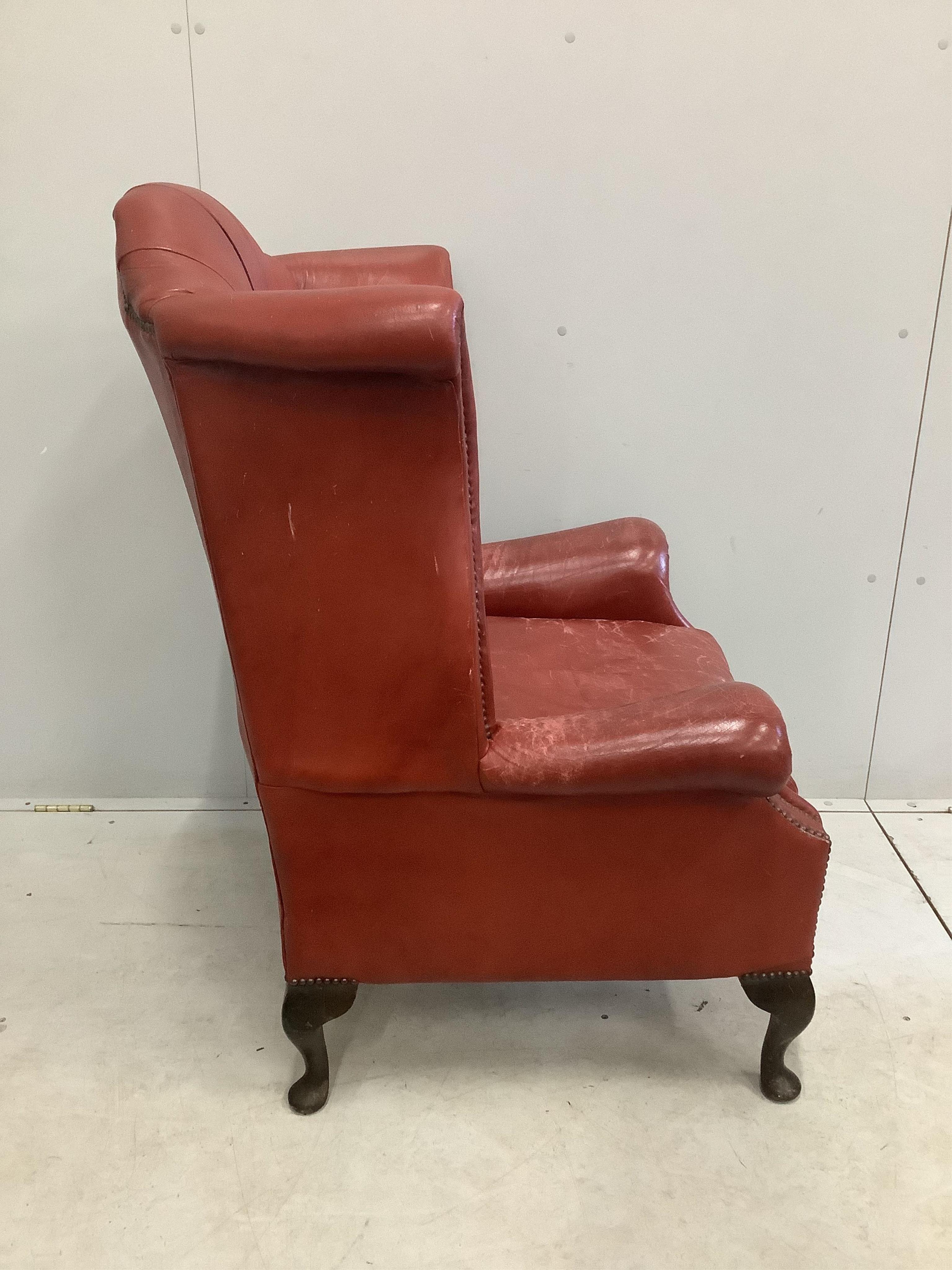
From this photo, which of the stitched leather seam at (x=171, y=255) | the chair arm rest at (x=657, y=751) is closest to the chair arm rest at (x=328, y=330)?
the stitched leather seam at (x=171, y=255)

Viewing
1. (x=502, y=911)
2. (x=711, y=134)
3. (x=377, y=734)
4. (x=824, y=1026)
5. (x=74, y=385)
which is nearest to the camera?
(x=377, y=734)

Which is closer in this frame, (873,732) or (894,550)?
(894,550)

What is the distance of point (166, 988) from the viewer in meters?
1.48

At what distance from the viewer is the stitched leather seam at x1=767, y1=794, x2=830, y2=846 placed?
3.63ft

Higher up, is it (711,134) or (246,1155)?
(711,134)

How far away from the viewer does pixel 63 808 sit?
1.97 meters

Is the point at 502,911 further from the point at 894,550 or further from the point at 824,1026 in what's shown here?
the point at 894,550

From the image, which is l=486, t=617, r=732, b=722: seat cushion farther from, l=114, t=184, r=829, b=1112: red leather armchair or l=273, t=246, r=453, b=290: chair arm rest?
l=273, t=246, r=453, b=290: chair arm rest

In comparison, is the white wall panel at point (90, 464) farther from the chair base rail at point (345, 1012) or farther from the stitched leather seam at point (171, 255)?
the chair base rail at point (345, 1012)

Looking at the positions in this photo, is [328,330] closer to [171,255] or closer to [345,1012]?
[171,255]

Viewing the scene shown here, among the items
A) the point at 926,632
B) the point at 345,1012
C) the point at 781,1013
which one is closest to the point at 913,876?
the point at 926,632

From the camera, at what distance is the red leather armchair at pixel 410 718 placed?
90 cm

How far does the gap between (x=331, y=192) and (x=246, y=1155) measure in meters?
1.53

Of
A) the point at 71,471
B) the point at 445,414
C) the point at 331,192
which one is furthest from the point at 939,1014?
the point at 71,471
